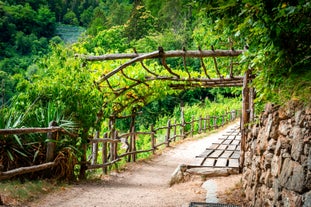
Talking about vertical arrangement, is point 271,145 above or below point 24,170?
above

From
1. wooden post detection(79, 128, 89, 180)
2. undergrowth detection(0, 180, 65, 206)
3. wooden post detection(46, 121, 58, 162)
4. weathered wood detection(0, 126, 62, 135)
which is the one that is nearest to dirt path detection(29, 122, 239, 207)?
undergrowth detection(0, 180, 65, 206)

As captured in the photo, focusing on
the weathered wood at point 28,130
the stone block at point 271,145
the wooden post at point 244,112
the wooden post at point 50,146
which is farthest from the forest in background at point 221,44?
the wooden post at point 244,112

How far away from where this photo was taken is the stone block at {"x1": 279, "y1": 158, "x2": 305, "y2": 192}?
264 centimetres

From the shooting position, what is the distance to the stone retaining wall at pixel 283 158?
2631 millimetres

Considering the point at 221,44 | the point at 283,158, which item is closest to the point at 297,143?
the point at 283,158

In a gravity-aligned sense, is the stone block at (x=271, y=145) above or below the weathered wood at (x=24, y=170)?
above

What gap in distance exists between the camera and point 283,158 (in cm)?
311

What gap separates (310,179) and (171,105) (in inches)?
977

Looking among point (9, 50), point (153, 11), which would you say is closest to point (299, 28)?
point (153, 11)

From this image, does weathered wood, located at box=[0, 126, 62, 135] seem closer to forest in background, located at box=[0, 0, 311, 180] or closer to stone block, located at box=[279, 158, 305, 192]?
forest in background, located at box=[0, 0, 311, 180]

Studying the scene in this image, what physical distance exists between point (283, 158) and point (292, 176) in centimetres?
33

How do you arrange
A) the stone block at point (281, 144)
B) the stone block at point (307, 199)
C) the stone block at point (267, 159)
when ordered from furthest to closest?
the stone block at point (267, 159) → the stone block at point (281, 144) → the stone block at point (307, 199)

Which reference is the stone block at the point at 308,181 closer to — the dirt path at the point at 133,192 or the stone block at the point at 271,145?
the stone block at the point at 271,145

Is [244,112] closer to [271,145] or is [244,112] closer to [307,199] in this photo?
[271,145]
